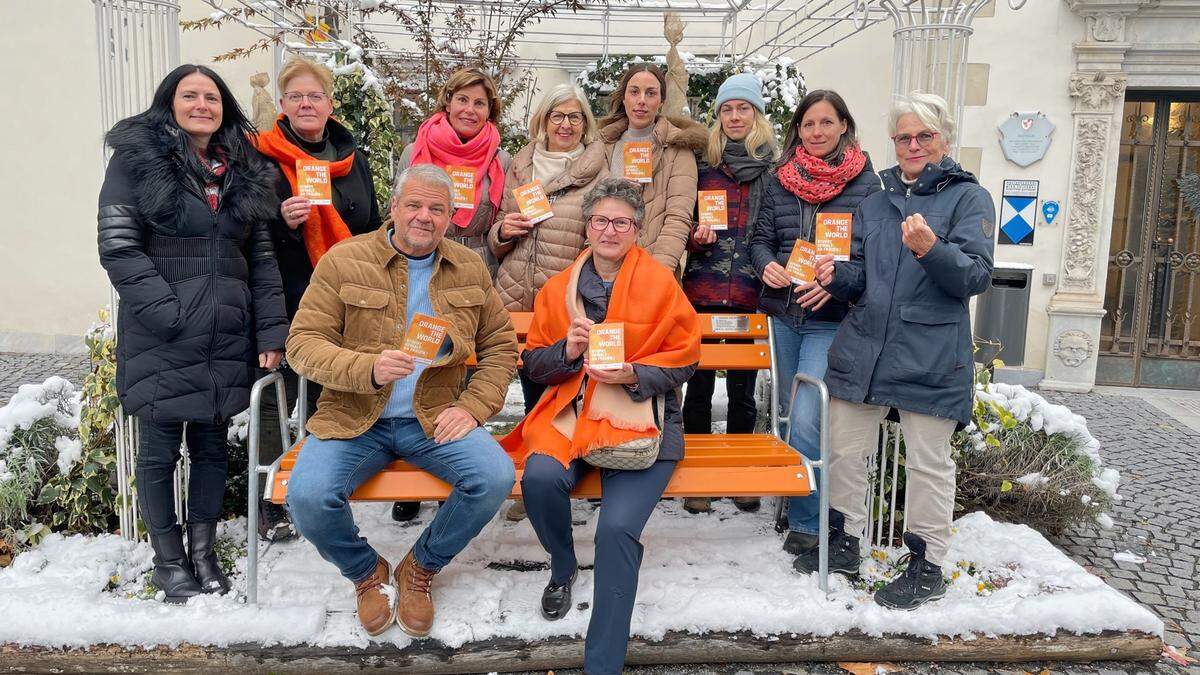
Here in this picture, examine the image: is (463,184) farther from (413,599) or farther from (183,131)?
(413,599)

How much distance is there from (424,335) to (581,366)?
70cm

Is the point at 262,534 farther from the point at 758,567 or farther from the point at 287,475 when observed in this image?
the point at 758,567

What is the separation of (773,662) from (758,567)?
0.49 metres

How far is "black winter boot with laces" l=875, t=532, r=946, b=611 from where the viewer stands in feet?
10.4

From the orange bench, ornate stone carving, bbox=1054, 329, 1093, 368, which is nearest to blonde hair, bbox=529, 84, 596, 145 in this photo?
the orange bench

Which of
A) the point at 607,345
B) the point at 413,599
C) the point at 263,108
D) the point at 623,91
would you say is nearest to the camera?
the point at 607,345

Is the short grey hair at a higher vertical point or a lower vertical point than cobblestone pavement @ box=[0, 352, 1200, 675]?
higher

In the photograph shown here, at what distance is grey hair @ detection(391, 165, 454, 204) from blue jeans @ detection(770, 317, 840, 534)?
164 centimetres

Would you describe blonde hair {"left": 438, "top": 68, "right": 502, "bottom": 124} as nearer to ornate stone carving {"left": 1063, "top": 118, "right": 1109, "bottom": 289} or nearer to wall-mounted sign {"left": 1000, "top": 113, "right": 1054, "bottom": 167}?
wall-mounted sign {"left": 1000, "top": 113, "right": 1054, "bottom": 167}

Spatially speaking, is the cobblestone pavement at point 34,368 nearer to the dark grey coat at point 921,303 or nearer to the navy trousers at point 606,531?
the navy trousers at point 606,531

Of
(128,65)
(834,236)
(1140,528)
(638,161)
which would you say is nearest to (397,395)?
(638,161)

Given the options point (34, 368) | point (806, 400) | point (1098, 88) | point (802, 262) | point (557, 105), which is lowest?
point (34, 368)

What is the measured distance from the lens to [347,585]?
3.25 metres

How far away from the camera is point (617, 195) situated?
312cm
